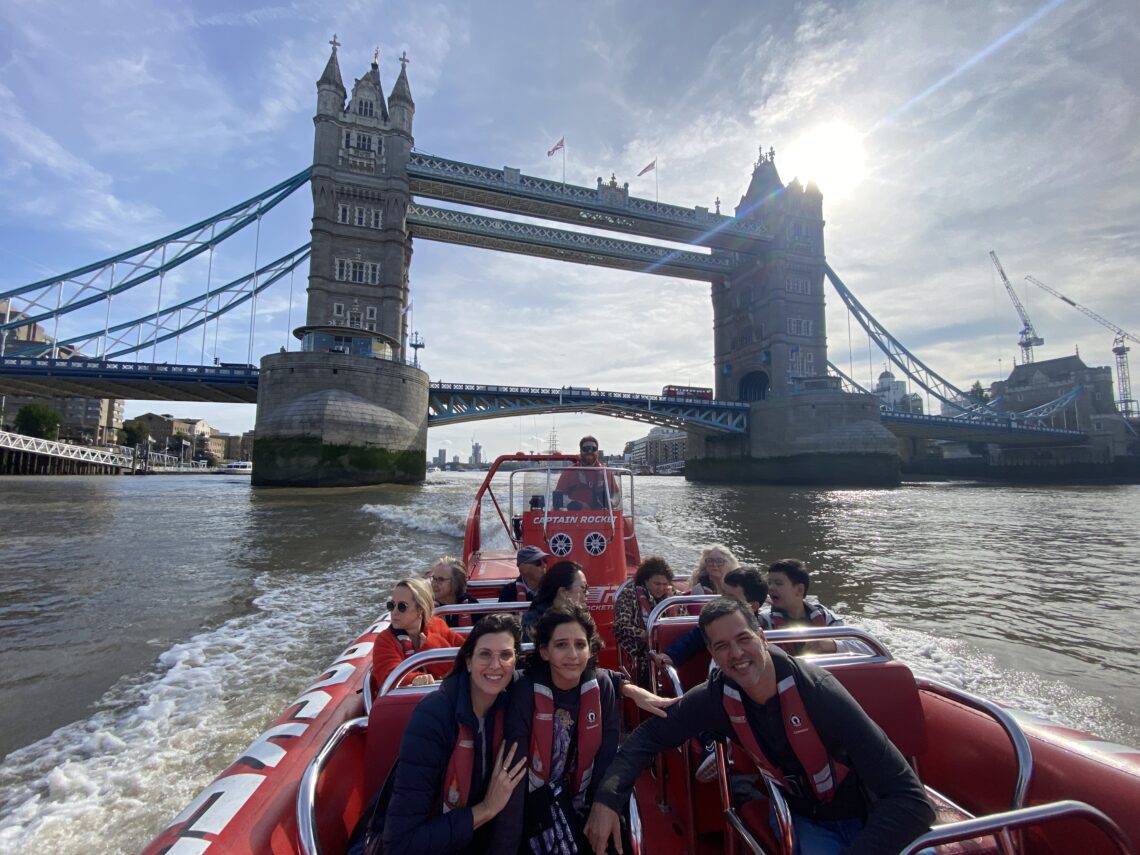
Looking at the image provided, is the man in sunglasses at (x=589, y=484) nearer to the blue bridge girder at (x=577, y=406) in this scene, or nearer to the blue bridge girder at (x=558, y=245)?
the blue bridge girder at (x=577, y=406)

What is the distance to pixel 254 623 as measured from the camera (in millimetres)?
6871

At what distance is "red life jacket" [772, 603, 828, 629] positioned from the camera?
11.6 feet

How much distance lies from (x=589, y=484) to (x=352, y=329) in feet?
122

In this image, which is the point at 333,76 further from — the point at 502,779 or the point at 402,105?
the point at 502,779

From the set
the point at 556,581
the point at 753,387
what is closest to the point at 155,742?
the point at 556,581

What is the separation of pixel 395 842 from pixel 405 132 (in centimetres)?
5664

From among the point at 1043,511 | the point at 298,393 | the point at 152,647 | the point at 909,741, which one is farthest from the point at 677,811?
the point at 298,393

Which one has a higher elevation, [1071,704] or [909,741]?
[909,741]

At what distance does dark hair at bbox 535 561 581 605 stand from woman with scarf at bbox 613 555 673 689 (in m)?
0.71

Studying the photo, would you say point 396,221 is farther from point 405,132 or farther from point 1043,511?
point 1043,511

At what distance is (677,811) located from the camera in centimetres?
288

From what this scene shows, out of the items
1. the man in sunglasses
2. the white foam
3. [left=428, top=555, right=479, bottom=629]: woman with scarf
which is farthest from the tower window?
[left=428, top=555, right=479, bottom=629]: woman with scarf

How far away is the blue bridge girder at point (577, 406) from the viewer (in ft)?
165

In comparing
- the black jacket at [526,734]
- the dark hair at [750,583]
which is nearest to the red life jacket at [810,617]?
the dark hair at [750,583]
